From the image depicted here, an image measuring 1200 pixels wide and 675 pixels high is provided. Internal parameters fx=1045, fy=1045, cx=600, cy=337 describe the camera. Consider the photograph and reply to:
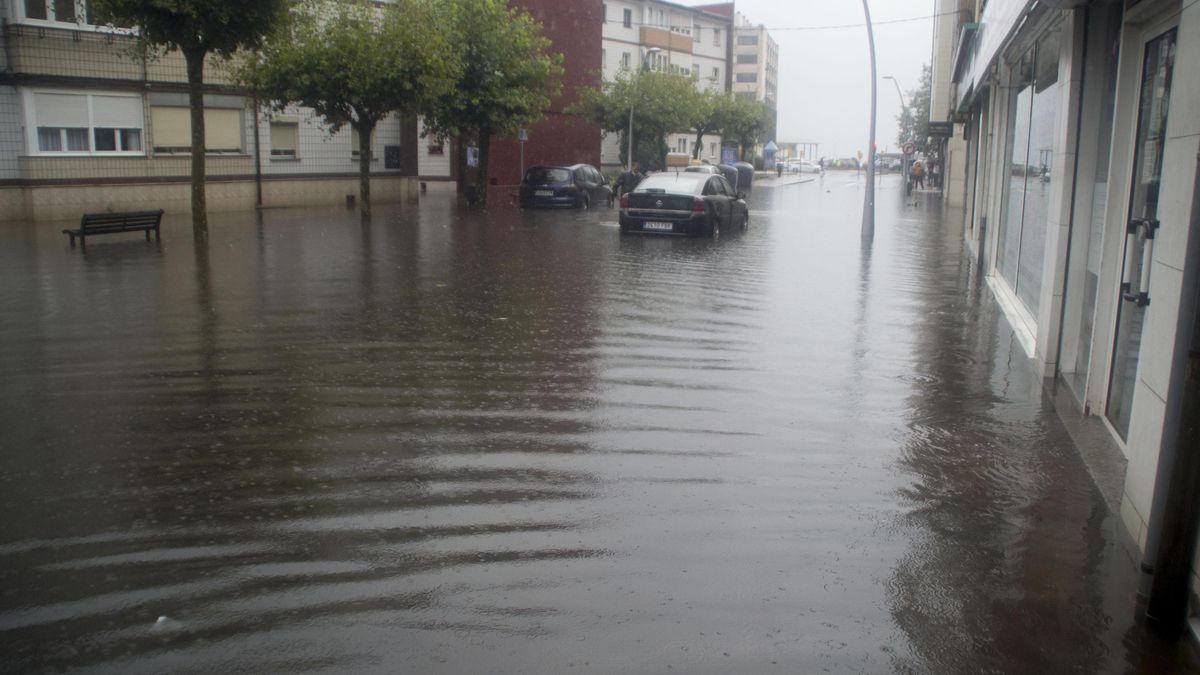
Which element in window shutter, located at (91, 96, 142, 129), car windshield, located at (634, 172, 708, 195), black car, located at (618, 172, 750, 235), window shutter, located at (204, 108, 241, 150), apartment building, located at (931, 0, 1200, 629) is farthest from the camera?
window shutter, located at (204, 108, 241, 150)

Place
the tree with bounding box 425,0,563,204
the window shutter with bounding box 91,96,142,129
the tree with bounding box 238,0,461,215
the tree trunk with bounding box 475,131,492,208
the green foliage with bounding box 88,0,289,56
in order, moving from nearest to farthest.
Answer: the green foliage with bounding box 88,0,289,56 < the tree with bounding box 238,0,461,215 < the window shutter with bounding box 91,96,142,129 < the tree with bounding box 425,0,563,204 < the tree trunk with bounding box 475,131,492,208

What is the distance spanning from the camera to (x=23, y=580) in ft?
13.9

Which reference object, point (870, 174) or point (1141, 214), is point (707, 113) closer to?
point (870, 174)

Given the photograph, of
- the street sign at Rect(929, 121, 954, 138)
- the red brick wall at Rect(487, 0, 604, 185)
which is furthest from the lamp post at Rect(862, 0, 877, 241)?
the red brick wall at Rect(487, 0, 604, 185)

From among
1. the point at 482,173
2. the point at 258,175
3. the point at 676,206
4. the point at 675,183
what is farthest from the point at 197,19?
the point at 482,173

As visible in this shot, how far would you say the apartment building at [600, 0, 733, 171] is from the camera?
75750mm

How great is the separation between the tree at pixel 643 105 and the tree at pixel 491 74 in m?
18.5

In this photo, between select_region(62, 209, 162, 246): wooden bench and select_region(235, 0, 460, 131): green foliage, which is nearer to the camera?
select_region(62, 209, 162, 246): wooden bench

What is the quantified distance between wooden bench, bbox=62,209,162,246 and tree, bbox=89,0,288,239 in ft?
2.93

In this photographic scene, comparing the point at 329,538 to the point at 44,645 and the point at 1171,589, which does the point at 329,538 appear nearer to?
the point at 44,645

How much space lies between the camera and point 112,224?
1920cm

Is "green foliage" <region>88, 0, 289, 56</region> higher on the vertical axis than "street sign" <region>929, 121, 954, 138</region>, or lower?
higher

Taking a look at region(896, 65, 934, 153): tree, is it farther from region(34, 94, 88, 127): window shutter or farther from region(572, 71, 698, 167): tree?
region(34, 94, 88, 127): window shutter

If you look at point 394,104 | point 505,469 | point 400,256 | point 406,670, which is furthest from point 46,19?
point 406,670
